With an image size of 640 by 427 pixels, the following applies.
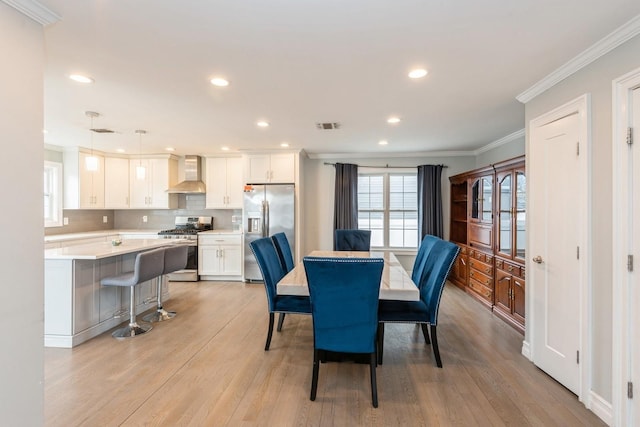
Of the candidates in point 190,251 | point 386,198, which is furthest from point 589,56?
point 190,251

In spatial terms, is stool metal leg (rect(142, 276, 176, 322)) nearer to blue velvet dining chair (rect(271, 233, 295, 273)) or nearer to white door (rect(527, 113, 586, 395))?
blue velvet dining chair (rect(271, 233, 295, 273))

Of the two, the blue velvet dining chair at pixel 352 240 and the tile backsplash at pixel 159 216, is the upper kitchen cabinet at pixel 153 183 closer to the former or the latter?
the tile backsplash at pixel 159 216

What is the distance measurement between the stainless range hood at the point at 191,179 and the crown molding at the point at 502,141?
16.7 ft

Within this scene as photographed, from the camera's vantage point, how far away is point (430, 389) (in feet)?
7.53

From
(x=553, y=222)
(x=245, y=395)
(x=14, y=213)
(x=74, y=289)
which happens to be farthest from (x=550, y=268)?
(x=74, y=289)

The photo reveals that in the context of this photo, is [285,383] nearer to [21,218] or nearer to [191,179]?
[21,218]

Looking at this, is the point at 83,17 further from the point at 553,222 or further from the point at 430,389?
the point at 553,222

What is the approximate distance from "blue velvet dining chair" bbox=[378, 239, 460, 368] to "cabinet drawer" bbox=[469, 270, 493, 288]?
5.81ft

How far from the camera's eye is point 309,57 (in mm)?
2115

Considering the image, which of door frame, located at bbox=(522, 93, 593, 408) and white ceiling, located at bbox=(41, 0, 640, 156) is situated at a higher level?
white ceiling, located at bbox=(41, 0, 640, 156)

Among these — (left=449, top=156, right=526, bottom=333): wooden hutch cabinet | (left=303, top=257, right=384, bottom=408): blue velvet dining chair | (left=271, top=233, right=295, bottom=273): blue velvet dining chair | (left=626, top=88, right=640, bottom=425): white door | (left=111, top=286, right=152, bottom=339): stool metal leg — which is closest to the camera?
(left=626, top=88, right=640, bottom=425): white door

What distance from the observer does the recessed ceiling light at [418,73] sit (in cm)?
231

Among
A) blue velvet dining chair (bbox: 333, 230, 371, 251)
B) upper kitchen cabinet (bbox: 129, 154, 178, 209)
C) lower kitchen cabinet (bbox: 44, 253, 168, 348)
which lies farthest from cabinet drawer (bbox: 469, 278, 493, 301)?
upper kitchen cabinet (bbox: 129, 154, 178, 209)

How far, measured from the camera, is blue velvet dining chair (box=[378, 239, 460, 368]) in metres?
2.53
